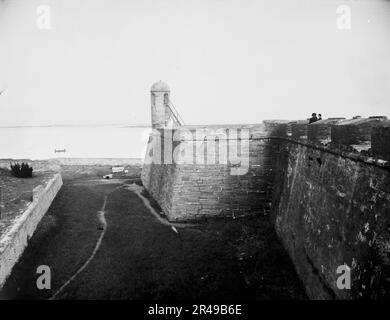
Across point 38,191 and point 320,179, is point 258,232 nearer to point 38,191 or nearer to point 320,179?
point 320,179

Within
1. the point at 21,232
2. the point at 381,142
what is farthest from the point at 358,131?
the point at 21,232

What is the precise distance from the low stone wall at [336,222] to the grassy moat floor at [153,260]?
0.97m

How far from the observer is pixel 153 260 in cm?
956

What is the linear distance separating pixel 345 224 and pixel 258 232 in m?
5.27

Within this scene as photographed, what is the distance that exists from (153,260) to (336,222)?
5.61 m

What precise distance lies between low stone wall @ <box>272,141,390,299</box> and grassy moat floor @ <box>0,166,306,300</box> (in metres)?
0.97

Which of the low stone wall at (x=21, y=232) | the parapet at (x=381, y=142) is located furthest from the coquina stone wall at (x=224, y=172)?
the parapet at (x=381, y=142)

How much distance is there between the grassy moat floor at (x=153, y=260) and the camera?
8.02m

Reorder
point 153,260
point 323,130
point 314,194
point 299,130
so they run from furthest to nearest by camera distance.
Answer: point 299,130 < point 153,260 < point 323,130 < point 314,194

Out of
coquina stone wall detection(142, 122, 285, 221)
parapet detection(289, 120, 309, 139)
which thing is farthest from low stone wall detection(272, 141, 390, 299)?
coquina stone wall detection(142, 122, 285, 221)

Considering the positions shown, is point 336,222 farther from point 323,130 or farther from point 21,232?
point 21,232

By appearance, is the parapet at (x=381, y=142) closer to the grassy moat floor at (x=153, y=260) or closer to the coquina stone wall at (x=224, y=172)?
the grassy moat floor at (x=153, y=260)

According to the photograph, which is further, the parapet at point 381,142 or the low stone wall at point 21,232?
the low stone wall at point 21,232
